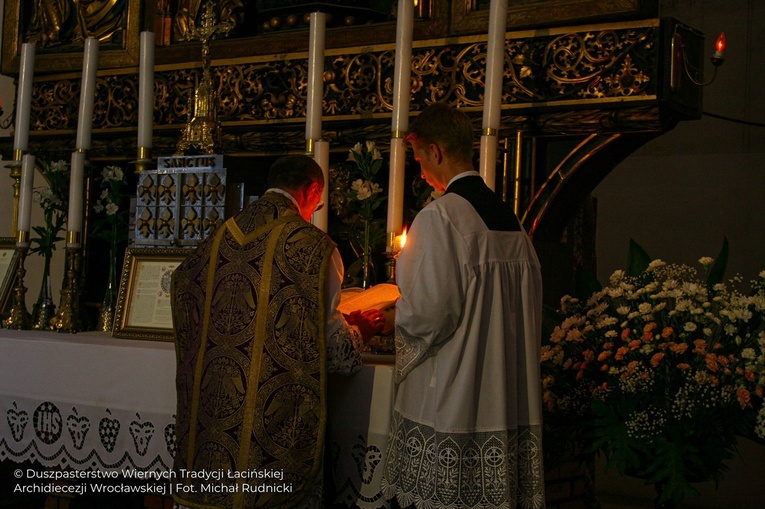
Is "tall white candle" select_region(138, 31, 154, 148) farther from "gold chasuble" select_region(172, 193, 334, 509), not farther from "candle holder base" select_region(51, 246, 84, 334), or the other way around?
"gold chasuble" select_region(172, 193, 334, 509)

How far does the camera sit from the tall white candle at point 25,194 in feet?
15.2

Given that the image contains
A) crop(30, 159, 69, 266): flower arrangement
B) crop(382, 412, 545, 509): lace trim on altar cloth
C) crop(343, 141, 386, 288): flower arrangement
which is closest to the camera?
crop(382, 412, 545, 509): lace trim on altar cloth

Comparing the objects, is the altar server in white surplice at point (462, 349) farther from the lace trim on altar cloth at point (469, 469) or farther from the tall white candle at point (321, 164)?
the tall white candle at point (321, 164)

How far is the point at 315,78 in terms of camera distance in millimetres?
4223

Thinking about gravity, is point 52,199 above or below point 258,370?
above

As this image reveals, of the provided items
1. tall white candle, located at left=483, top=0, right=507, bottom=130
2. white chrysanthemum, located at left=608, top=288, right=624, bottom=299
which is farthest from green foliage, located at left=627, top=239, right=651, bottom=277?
tall white candle, located at left=483, top=0, right=507, bottom=130

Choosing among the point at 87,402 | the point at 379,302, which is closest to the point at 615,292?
the point at 379,302

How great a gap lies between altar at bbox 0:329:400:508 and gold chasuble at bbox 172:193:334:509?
207mm

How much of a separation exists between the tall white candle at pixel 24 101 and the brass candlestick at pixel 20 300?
451 mm

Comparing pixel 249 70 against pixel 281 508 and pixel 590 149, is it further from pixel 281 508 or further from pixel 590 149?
pixel 281 508

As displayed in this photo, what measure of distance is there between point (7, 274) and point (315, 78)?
5.73ft

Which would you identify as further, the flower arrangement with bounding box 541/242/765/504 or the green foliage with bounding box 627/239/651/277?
the green foliage with bounding box 627/239/651/277

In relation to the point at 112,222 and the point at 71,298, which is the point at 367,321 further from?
the point at 112,222

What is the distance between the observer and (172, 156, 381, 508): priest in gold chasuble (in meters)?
3.25
